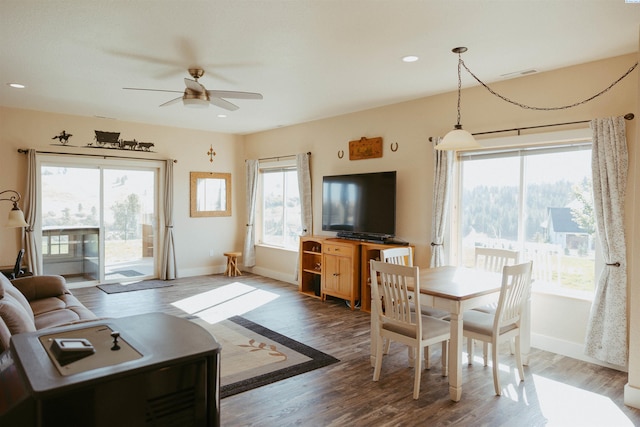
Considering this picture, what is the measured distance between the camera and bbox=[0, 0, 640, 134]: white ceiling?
2.86 m

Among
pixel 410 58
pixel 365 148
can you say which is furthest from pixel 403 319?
pixel 365 148

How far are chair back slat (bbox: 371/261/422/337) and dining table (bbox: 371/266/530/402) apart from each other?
0.42 feet

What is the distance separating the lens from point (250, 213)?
814cm

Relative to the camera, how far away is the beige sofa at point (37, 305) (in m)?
2.42

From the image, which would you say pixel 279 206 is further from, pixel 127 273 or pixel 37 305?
pixel 37 305

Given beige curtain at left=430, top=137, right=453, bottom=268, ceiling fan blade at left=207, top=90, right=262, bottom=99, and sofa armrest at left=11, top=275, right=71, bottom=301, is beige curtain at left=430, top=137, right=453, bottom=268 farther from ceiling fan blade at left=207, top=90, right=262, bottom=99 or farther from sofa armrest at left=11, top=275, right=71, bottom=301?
sofa armrest at left=11, top=275, right=71, bottom=301

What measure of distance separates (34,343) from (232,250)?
716 centimetres

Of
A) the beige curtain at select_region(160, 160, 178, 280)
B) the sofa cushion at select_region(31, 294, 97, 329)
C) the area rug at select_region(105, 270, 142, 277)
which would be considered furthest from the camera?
the beige curtain at select_region(160, 160, 178, 280)

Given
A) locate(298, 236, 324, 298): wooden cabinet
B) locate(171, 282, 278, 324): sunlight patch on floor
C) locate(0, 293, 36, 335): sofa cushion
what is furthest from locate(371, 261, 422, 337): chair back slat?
locate(298, 236, 324, 298): wooden cabinet

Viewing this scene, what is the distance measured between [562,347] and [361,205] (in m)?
2.89

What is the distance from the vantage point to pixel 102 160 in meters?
6.90

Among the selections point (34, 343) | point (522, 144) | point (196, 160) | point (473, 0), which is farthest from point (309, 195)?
point (34, 343)

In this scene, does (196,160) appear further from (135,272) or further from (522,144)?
(522,144)

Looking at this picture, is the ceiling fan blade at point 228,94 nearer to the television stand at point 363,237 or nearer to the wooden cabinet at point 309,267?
the television stand at point 363,237
